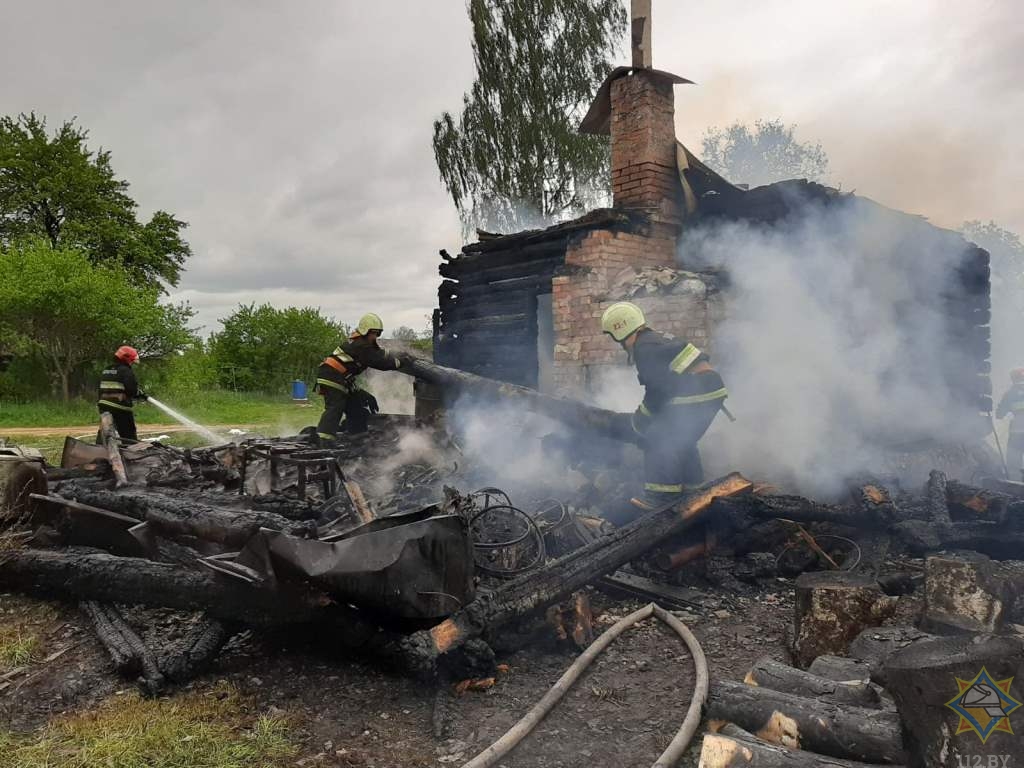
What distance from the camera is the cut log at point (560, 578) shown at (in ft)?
11.5

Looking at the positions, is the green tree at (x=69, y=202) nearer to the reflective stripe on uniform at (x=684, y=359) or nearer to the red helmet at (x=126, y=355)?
the red helmet at (x=126, y=355)

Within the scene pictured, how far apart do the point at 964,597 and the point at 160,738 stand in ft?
14.0

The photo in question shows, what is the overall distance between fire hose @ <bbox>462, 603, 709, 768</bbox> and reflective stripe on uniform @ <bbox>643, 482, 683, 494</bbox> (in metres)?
1.40

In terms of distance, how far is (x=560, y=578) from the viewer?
418cm

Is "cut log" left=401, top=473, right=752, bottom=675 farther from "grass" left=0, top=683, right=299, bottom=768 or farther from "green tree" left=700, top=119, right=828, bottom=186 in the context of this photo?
"green tree" left=700, top=119, right=828, bottom=186

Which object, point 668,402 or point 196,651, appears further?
point 668,402

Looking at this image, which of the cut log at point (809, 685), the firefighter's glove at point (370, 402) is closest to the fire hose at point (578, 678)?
the cut log at point (809, 685)

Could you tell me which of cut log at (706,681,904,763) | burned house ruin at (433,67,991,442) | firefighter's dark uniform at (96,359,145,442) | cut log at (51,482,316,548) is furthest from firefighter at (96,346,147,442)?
cut log at (706,681,904,763)

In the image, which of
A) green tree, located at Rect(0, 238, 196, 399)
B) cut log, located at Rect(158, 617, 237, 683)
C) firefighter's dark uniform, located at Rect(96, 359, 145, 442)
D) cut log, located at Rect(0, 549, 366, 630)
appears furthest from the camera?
green tree, located at Rect(0, 238, 196, 399)

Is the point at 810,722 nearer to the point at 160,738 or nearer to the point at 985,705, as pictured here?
the point at 985,705

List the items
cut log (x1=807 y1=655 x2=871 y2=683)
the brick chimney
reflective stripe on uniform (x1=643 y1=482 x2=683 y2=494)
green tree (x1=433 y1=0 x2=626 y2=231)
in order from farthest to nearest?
green tree (x1=433 y1=0 x2=626 y2=231)
the brick chimney
reflective stripe on uniform (x1=643 y1=482 x2=683 y2=494)
cut log (x1=807 y1=655 x2=871 y2=683)

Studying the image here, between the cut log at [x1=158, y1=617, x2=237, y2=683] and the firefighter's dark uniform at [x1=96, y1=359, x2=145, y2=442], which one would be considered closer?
the cut log at [x1=158, y1=617, x2=237, y2=683]

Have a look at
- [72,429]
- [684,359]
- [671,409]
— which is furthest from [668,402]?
[72,429]

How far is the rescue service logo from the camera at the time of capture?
84.5 inches
